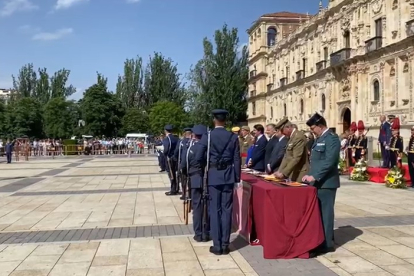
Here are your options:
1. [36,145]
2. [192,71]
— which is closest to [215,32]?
[192,71]

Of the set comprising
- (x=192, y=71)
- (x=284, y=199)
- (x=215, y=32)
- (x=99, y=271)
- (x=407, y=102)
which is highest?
(x=215, y=32)

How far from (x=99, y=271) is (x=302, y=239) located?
2658 millimetres

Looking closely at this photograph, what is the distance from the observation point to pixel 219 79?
59.9m

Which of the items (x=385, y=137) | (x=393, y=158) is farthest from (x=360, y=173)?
(x=385, y=137)

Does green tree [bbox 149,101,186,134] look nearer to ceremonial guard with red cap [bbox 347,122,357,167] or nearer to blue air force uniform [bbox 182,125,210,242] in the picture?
ceremonial guard with red cap [bbox 347,122,357,167]

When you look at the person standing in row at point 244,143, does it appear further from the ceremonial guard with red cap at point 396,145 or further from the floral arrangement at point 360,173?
the ceremonial guard with red cap at point 396,145

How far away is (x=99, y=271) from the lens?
19.0ft

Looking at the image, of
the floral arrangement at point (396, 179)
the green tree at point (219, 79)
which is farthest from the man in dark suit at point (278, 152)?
the green tree at point (219, 79)

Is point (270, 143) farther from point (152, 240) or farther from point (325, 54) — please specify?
point (325, 54)

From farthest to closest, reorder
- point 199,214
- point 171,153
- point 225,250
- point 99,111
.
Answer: point 99,111, point 171,153, point 199,214, point 225,250

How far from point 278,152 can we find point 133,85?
6591 centimetres

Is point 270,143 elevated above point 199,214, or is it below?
above

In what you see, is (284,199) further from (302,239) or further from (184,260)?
(184,260)

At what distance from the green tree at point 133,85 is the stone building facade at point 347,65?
67.7ft
